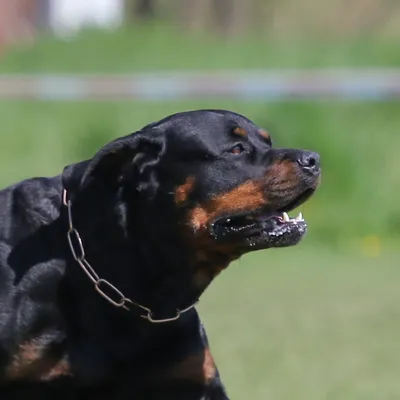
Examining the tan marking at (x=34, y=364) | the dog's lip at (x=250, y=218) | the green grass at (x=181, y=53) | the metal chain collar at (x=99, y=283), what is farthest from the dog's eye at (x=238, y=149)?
the green grass at (x=181, y=53)

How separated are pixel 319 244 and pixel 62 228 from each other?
6.39 metres

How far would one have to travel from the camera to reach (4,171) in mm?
13641

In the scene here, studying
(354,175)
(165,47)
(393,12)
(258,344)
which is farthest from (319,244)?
(393,12)

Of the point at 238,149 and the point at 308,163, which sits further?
the point at 238,149

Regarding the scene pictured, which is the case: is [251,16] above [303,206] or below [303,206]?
below

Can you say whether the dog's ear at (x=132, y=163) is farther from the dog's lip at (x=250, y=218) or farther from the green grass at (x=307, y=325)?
the green grass at (x=307, y=325)

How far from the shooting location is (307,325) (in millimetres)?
7699

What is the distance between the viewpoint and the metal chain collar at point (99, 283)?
471 cm

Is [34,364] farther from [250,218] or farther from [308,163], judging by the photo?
[308,163]

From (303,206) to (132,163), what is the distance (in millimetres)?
6480

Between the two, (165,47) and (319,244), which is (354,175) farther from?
(165,47)

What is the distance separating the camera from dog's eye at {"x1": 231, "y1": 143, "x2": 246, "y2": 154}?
4.72 meters

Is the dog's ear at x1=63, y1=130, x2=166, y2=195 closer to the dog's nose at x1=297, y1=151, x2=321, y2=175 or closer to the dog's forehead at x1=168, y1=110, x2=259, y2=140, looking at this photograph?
the dog's forehead at x1=168, y1=110, x2=259, y2=140

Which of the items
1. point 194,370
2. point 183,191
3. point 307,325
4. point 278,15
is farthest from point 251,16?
point 194,370
